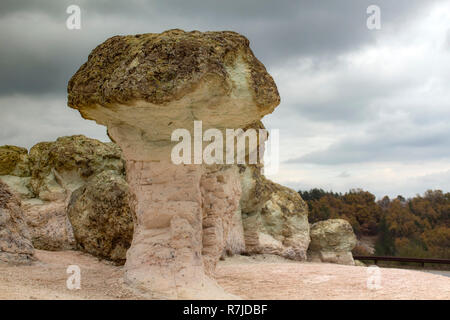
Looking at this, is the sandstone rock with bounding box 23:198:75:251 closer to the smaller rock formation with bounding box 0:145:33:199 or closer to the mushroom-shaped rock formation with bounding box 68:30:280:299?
the smaller rock formation with bounding box 0:145:33:199

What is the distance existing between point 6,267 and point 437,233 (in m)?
22.6

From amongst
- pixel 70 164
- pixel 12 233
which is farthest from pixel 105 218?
pixel 70 164

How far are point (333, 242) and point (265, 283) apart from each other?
278 inches

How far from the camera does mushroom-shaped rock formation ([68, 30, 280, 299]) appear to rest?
16.4ft

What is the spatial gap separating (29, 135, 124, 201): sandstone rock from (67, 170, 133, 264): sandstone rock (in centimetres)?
123

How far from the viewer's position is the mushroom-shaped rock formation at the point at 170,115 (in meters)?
5.00

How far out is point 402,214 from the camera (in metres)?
26.8

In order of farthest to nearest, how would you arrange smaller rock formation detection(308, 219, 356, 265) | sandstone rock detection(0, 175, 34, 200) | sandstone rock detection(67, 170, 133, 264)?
smaller rock formation detection(308, 219, 356, 265) < sandstone rock detection(0, 175, 34, 200) < sandstone rock detection(67, 170, 133, 264)

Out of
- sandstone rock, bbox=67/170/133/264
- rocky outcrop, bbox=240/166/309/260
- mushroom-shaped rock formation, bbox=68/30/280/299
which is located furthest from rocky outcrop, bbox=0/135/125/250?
mushroom-shaped rock formation, bbox=68/30/280/299

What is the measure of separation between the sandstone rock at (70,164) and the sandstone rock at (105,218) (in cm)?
123
